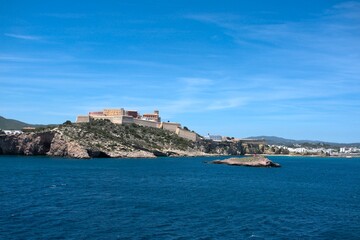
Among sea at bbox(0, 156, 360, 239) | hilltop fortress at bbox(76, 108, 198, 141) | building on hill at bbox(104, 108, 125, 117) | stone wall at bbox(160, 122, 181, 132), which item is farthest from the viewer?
stone wall at bbox(160, 122, 181, 132)

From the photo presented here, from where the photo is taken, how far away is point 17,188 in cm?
5203

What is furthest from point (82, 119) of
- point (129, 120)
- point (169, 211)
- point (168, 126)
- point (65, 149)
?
point (169, 211)

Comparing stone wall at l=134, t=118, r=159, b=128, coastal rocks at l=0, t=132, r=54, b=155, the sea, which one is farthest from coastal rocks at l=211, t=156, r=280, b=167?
stone wall at l=134, t=118, r=159, b=128

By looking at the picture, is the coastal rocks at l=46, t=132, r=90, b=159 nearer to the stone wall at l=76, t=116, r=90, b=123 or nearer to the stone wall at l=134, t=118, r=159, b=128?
the stone wall at l=76, t=116, r=90, b=123

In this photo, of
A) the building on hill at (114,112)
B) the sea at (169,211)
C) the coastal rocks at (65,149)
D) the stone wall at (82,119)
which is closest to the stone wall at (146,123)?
the building on hill at (114,112)

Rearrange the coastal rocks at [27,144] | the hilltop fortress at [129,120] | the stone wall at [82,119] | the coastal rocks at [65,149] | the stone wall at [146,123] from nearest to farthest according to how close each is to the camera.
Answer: the coastal rocks at [65,149] < the coastal rocks at [27,144] < the stone wall at [82,119] < the hilltop fortress at [129,120] < the stone wall at [146,123]

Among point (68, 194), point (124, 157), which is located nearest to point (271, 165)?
point (124, 157)

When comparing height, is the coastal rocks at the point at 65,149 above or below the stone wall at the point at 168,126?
below

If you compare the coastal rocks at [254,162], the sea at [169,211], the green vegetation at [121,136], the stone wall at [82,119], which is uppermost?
the stone wall at [82,119]

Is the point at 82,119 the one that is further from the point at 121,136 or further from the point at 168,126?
the point at 168,126

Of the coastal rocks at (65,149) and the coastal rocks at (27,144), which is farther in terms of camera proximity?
the coastal rocks at (27,144)

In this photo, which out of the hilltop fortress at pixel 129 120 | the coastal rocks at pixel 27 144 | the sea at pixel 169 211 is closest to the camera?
the sea at pixel 169 211

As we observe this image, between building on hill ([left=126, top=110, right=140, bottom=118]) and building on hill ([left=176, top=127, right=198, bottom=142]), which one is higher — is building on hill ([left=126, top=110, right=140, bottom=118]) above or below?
above

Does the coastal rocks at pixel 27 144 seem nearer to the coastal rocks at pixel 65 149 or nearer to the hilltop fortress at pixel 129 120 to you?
the coastal rocks at pixel 65 149
